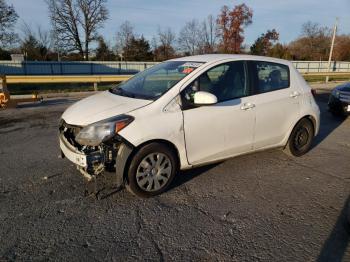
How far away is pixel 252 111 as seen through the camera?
4.05 m

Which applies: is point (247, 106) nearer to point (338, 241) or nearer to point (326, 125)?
point (338, 241)

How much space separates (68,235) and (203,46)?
154 ft

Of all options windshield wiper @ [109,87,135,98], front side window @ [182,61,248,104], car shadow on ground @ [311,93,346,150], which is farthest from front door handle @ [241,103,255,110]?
car shadow on ground @ [311,93,346,150]

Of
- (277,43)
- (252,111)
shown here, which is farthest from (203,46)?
(252,111)

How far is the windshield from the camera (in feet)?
12.0

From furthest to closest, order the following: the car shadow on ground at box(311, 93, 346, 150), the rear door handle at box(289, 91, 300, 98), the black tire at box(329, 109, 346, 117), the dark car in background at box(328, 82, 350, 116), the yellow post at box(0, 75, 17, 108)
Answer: the yellow post at box(0, 75, 17, 108)
the black tire at box(329, 109, 346, 117)
the dark car in background at box(328, 82, 350, 116)
the car shadow on ground at box(311, 93, 346, 150)
the rear door handle at box(289, 91, 300, 98)

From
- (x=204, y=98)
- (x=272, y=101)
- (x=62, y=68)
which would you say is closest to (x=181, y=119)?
(x=204, y=98)

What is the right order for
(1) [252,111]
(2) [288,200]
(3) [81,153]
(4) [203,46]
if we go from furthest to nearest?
(4) [203,46] < (1) [252,111] < (2) [288,200] < (3) [81,153]

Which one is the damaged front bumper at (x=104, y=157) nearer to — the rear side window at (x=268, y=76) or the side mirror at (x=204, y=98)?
the side mirror at (x=204, y=98)

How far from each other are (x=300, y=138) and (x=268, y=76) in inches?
52.5

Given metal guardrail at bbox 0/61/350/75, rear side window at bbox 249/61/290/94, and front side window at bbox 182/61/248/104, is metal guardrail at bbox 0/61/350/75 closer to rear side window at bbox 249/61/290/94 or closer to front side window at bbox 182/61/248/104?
rear side window at bbox 249/61/290/94

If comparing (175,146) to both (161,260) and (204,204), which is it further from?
(161,260)

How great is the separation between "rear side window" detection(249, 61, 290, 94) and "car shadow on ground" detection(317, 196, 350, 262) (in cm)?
198

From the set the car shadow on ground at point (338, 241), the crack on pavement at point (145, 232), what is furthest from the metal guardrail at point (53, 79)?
the car shadow on ground at point (338, 241)
